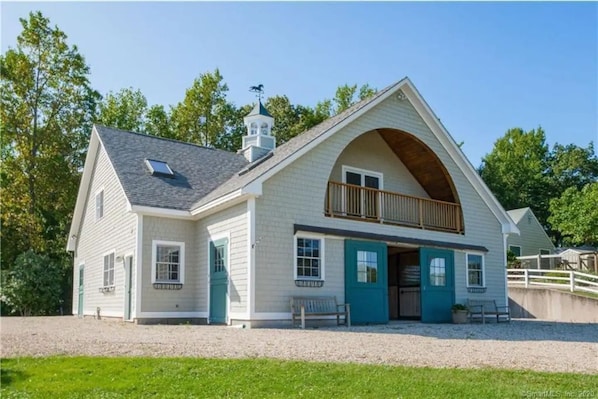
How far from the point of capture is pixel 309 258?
593 inches

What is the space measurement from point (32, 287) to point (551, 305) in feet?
69.2

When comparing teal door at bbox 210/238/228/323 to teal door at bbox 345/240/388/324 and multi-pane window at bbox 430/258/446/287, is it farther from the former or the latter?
multi-pane window at bbox 430/258/446/287

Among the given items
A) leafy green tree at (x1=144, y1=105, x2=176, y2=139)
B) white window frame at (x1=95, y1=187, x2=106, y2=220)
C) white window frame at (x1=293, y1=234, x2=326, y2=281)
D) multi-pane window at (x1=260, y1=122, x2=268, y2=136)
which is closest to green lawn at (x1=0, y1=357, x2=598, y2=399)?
white window frame at (x1=293, y1=234, x2=326, y2=281)

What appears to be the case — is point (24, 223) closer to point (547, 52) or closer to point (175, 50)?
point (175, 50)

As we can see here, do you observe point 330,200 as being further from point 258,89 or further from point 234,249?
point 258,89

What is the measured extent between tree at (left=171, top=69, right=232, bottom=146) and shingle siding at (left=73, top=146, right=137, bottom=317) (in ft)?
48.8

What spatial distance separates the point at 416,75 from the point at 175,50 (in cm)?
831

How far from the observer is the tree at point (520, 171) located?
5134 centimetres

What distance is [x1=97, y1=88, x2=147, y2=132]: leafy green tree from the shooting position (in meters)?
35.7

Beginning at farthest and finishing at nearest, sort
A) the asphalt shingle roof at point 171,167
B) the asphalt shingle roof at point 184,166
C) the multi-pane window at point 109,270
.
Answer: the multi-pane window at point 109,270, the asphalt shingle roof at point 171,167, the asphalt shingle roof at point 184,166

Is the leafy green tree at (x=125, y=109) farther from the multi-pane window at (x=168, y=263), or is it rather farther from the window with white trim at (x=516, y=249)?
the window with white trim at (x=516, y=249)

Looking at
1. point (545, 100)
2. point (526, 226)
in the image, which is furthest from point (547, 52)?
point (526, 226)

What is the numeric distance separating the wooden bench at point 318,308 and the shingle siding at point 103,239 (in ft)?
15.4

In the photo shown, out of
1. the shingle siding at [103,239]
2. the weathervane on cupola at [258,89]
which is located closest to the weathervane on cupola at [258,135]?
the weathervane on cupola at [258,89]
